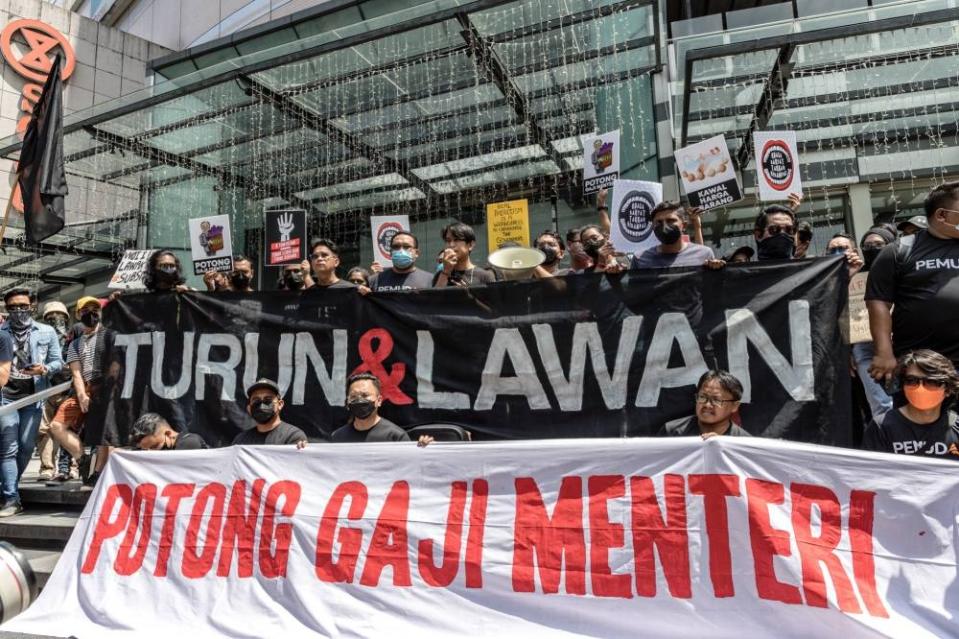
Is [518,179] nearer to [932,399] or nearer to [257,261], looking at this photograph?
[257,261]

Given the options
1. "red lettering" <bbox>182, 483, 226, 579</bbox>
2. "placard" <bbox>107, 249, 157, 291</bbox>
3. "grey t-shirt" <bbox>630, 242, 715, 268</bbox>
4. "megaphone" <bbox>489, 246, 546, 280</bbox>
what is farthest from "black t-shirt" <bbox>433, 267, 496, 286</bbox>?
"placard" <bbox>107, 249, 157, 291</bbox>

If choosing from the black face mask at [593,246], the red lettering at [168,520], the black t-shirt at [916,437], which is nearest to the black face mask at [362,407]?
the red lettering at [168,520]

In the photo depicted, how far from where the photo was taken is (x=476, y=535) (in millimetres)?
3199

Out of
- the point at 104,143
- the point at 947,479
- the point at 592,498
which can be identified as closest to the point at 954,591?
the point at 947,479

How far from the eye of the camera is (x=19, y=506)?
5.24 metres

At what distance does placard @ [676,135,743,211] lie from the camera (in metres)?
5.44

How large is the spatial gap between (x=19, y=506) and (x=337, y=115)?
7821mm

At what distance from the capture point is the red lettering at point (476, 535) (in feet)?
10.1

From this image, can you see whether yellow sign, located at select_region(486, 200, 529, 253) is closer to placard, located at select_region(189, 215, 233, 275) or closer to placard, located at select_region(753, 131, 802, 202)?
placard, located at select_region(753, 131, 802, 202)

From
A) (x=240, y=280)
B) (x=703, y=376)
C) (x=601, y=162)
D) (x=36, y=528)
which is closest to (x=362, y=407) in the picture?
(x=703, y=376)

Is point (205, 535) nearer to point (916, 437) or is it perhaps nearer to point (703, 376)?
point (703, 376)

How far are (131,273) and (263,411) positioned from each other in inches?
154

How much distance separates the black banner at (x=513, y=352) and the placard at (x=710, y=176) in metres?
1.73

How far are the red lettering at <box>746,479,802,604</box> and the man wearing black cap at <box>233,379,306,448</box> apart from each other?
8.12ft
